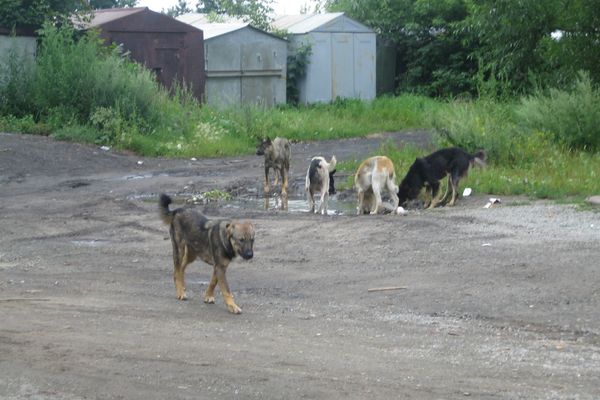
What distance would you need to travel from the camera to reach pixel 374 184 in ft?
54.5

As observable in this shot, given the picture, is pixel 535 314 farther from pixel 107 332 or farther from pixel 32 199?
pixel 32 199

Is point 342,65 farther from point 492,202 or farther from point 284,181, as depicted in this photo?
point 492,202

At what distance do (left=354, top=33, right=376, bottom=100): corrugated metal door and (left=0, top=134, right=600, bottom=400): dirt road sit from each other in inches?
823

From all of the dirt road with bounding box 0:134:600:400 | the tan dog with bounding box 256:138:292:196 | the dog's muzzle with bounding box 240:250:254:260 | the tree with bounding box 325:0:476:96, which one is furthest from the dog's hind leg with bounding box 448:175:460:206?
the tree with bounding box 325:0:476:96

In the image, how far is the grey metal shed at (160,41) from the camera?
1216 inches

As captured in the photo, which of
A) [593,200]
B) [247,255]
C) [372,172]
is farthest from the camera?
[372,172]

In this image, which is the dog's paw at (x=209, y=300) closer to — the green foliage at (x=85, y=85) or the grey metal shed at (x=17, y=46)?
the green foliage at (x=85, y=85)

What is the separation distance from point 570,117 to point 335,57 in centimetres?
1718

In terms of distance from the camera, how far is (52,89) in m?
26.3

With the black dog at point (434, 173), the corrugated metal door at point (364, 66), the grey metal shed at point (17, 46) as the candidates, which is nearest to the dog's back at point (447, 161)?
the black dog at point (434, 173)

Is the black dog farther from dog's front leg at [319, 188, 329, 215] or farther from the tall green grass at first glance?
dog's front leg at [319, 188, 329, 215]

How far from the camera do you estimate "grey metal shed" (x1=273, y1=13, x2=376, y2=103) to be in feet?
119

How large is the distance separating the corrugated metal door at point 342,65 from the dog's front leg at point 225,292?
2726cm

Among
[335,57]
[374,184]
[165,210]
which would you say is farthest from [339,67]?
[165,210]
